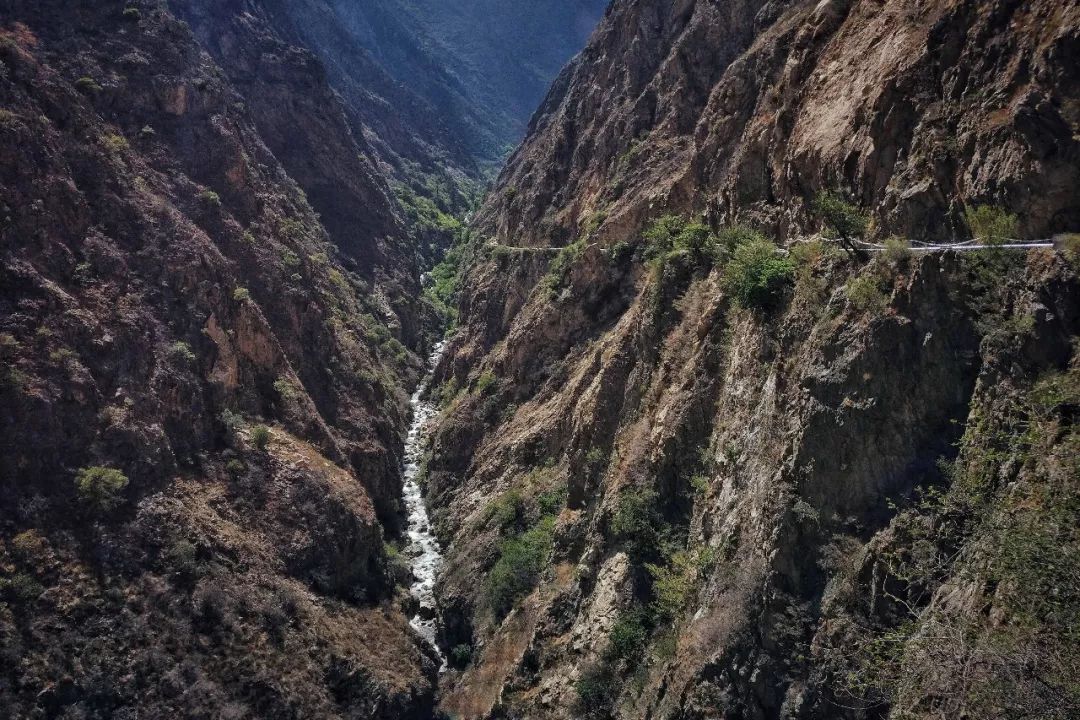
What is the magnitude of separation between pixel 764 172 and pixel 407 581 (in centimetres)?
2425

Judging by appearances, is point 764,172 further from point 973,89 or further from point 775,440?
point 775,440

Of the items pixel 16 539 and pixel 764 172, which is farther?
pixel 16 539

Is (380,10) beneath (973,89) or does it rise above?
above

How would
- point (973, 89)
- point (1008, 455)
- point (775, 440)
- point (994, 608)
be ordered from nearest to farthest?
1. point (994, 608)
2. point (1008, 455)
3. point (973, 89)
4. point (775, 440)

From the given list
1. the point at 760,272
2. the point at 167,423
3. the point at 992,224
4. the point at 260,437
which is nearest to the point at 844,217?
the point at 992,224

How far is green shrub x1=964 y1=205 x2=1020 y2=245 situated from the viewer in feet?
34.3

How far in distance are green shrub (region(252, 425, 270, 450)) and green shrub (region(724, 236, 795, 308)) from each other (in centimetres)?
2194

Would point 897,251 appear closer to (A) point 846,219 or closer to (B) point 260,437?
(A) point 846,219

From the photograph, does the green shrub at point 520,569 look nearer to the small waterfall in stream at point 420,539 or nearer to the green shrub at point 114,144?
the small waterfall in stream at point 420,539

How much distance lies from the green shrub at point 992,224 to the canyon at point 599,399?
6 cm

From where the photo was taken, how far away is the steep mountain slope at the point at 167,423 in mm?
21734

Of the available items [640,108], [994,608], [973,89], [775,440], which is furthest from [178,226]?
[994,608]

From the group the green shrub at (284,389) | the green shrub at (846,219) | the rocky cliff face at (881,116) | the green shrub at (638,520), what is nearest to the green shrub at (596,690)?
the green shrub at (638,520)

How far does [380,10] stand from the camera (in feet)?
468
